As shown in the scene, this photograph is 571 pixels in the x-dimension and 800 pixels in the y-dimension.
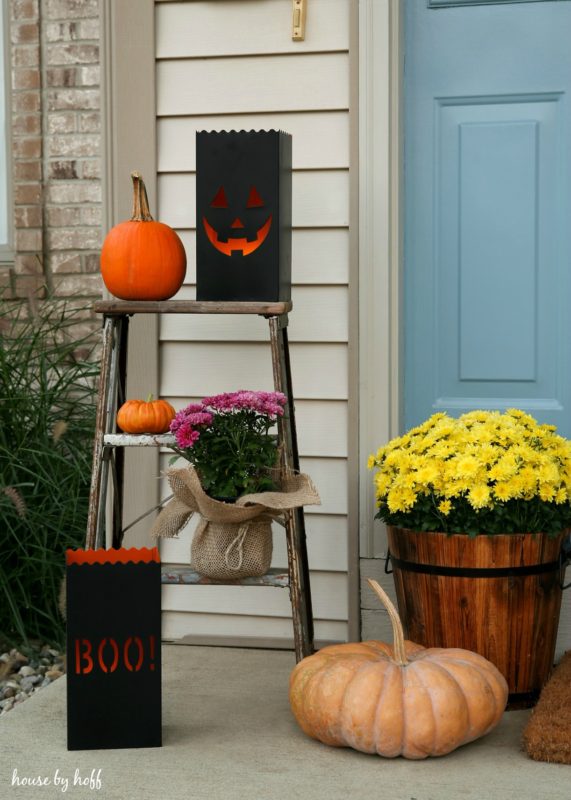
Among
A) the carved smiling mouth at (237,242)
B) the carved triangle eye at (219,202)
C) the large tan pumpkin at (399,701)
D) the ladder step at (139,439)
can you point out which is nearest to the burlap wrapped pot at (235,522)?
the ladder step at (139,439)

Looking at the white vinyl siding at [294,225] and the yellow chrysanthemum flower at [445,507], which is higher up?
the white vinyl siding at [294,225]

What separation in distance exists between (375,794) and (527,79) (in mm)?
1926

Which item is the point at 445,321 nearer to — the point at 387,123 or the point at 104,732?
the point at 387,123

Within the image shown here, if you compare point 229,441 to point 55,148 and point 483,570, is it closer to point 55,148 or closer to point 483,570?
point 483,570

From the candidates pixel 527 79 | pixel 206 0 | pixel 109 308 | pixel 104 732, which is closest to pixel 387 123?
pixel 527 79

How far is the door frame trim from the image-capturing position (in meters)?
2.79

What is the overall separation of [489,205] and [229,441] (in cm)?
106

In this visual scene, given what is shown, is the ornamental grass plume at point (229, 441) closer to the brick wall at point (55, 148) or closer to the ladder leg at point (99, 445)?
the ladder leg at point (99, 445)

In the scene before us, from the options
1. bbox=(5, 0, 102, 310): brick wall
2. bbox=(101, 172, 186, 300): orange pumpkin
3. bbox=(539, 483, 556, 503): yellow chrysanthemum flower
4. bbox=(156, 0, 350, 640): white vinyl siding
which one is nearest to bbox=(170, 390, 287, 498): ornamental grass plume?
bbox=(101, 172, 186, 300): orange pumpkin

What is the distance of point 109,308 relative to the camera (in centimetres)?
262

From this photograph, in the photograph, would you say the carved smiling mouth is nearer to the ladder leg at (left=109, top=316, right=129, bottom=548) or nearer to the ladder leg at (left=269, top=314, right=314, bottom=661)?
the ladder leg at (left=269, top=314, right=314, bottom=661)

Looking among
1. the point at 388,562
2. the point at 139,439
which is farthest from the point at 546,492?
the point at 139,439

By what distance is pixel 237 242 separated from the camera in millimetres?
2605

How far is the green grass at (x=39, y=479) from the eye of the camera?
3277 mm
